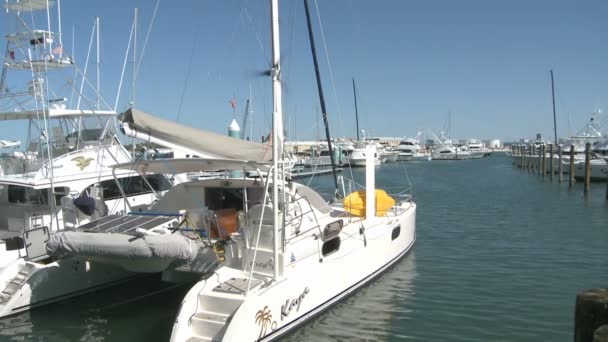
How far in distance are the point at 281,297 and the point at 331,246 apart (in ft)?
7.94

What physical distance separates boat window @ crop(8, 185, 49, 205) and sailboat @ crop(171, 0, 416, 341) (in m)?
5.72

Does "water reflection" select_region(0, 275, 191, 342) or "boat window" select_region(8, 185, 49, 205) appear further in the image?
"boat window" select_region(8, 185, 49, 205)

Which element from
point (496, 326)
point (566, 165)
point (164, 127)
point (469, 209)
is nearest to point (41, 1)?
point (164, 127)

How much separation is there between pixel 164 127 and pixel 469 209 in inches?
786

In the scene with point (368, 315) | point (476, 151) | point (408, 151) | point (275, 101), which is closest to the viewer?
point (275, 101)

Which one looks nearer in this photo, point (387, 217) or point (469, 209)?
point (387, 217)

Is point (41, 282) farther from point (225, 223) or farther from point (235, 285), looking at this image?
point (235, 285)

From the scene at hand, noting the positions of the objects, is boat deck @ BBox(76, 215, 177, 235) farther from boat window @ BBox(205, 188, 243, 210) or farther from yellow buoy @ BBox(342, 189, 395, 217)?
yellow buoy @ BBox(342, 189, 395, 217)

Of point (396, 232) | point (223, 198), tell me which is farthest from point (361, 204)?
point (223, 198)

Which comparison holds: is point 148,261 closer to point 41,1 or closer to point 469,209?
point 41,1

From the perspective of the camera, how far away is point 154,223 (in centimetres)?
857

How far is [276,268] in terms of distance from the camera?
793 cm

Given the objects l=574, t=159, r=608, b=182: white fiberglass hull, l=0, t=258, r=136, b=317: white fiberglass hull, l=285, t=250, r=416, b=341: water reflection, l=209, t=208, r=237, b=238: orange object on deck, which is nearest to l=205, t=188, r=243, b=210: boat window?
l=209, t=208, r=237, b=238: orange object on deck

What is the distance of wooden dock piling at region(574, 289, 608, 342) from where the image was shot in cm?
509
